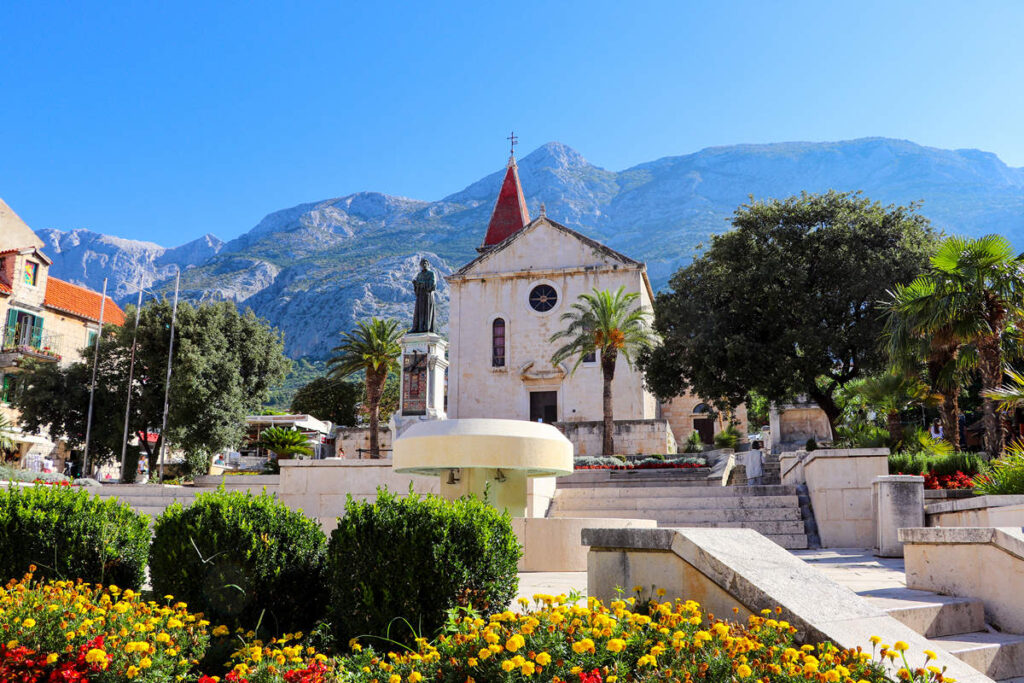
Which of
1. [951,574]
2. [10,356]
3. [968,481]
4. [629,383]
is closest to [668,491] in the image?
[968,481]

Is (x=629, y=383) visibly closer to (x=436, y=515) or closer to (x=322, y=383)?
(x=322, y=383)

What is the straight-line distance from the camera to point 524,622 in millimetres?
3822

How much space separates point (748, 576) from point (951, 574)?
2629mm

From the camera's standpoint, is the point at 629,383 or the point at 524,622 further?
the point at 629,383

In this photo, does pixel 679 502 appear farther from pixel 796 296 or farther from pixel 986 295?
pixel 796 296

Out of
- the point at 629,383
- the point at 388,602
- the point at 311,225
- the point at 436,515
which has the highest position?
the point at 311,225

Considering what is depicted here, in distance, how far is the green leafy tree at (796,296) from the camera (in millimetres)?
25266

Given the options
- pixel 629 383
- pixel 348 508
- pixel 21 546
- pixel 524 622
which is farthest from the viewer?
pixel 629 383

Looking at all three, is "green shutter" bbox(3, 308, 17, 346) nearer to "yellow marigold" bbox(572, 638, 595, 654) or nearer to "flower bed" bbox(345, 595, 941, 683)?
"flower bed" bbox(345, 595, 941, 683)

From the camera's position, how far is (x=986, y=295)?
43.1 ft

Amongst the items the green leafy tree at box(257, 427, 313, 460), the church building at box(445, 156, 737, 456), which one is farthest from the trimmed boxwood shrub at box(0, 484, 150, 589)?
the church building at box(445, 156, 737, 456)

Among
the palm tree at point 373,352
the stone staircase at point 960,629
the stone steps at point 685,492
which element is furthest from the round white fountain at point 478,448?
the palm tree at point 373,352

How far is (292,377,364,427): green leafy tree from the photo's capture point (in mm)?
56000

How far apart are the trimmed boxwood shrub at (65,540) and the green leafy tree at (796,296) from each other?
22.1 m
